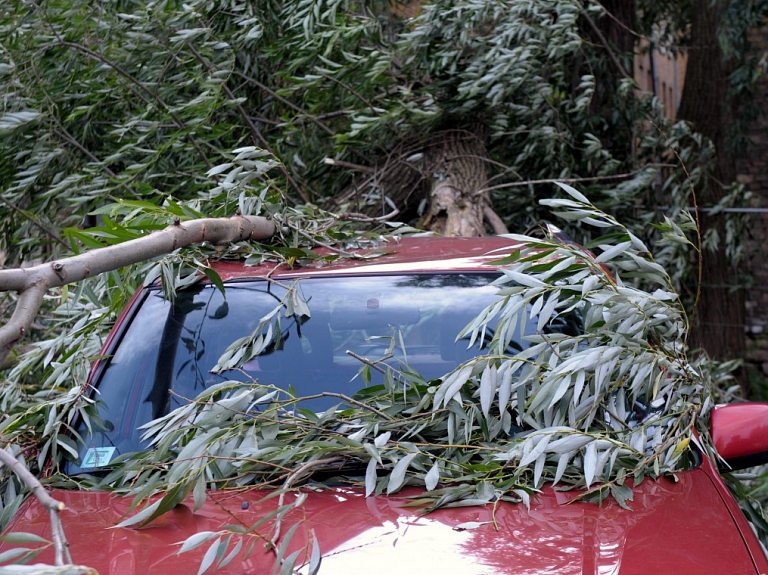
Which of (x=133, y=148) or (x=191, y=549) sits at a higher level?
(x=133, y=148)

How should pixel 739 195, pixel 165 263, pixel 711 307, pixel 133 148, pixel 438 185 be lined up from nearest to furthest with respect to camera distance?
pixel 165 263
pixel 133 148
pixel 438 185
pixel 739 195
pixel 711 307

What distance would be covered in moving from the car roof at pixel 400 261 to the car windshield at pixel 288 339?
0.19 ft

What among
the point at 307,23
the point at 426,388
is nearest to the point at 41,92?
the point at 307,23

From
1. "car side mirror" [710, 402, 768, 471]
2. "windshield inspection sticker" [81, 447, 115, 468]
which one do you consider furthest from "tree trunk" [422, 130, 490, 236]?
"windshield inspection sticker" [81, 447, 115, 468]

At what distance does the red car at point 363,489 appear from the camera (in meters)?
2.01

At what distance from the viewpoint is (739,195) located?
8.23 meters

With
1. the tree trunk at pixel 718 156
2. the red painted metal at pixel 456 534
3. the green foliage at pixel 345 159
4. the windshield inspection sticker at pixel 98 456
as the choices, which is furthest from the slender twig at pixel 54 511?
the tree trunk at pixel 718 156

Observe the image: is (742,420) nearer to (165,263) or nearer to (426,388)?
(426,388)

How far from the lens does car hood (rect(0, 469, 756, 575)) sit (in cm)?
196

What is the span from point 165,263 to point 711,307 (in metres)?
7.20

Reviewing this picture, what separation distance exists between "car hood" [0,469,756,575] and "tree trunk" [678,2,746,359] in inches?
274

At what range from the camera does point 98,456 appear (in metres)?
2.79

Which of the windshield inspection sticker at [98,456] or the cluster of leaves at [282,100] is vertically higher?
the cluster of leaves at [282,100]

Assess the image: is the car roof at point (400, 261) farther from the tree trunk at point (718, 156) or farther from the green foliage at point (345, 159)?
the tree trunk at point (718, 156)
